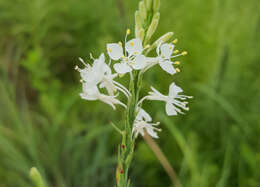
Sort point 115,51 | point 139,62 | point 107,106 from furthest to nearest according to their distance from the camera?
point 107,106, point 115,51, point 139,62

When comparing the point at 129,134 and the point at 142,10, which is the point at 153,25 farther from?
the point at 129,134

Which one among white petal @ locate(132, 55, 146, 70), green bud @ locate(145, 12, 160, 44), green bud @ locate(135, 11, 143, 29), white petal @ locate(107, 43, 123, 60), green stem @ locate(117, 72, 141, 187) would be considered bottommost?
green stem @ locate(117, 72, 141, 187)

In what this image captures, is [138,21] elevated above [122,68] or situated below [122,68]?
above

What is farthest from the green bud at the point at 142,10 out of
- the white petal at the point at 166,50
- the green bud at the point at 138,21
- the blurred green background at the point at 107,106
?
the blurred green background at the point at 107,106

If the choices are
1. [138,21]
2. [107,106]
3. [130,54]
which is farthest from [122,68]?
[107,106]

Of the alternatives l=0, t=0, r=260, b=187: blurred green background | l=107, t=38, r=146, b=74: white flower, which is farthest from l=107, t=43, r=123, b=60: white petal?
l=0, t=0, r=260, b=187: blurred green background

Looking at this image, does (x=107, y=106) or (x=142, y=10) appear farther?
(x=107, y=106)

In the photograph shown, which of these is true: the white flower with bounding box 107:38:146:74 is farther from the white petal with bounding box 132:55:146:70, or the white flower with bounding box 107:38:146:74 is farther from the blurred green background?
the blurred green background

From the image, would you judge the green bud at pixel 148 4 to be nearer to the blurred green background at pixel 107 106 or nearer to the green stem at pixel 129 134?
the green stem at pixel 129 134

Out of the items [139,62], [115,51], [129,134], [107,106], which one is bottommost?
[129,134]
